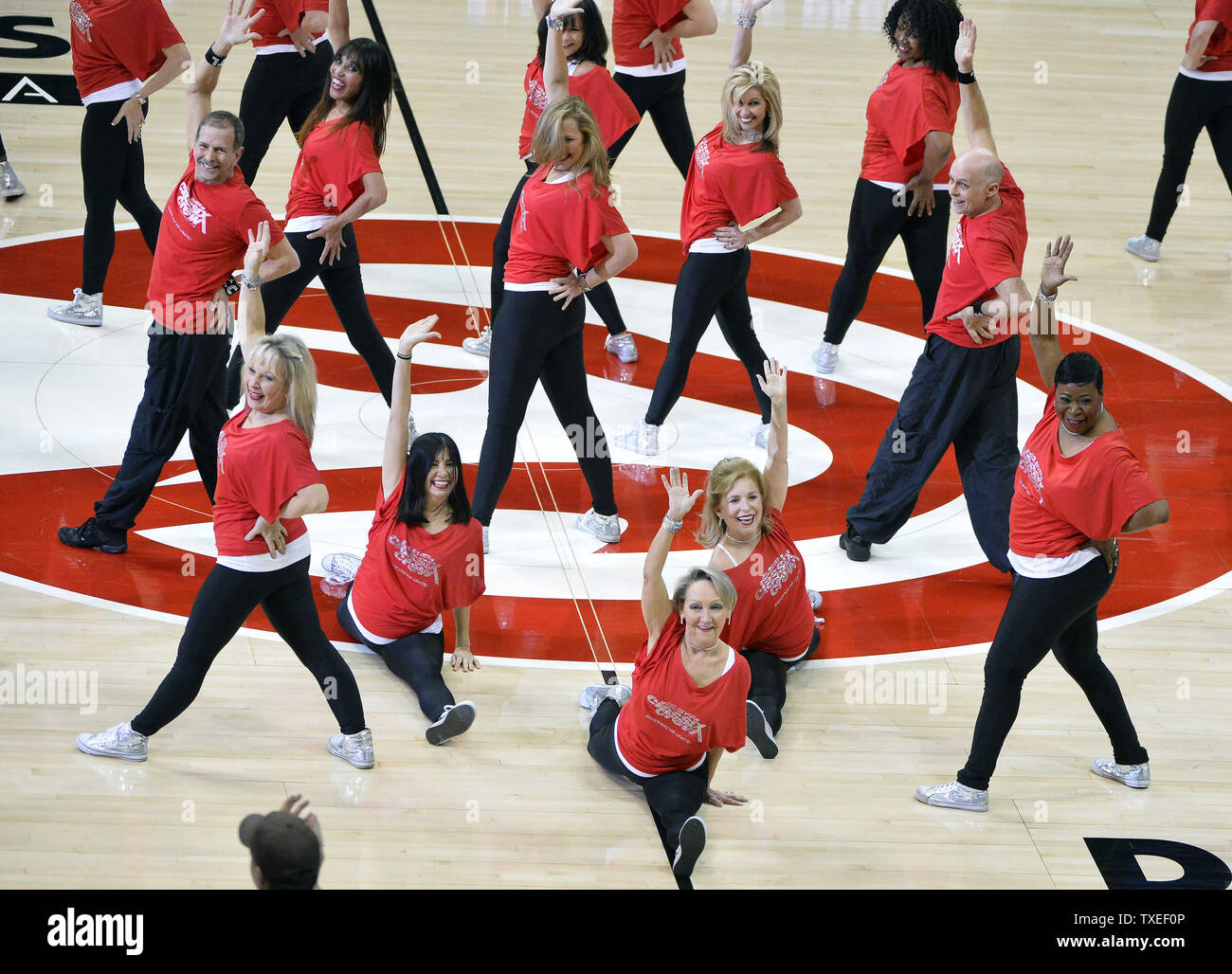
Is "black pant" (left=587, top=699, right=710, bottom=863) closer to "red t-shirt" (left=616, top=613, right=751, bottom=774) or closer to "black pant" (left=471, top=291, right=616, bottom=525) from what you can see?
"red t-shirt" (left=616, top=613, right=751, bottom=774)

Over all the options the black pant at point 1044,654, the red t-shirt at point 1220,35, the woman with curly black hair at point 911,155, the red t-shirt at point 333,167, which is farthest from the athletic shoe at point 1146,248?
the red t-shirt at point 333,167

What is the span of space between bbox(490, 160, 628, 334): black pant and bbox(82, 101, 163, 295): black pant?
1.54 metres

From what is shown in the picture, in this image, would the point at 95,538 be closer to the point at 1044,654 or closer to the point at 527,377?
the point at 527,377

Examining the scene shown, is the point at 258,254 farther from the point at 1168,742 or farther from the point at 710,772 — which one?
the point at 1168,742

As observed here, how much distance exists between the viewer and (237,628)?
16.1ft

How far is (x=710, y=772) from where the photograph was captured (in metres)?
4.95

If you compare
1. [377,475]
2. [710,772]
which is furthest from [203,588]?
[377,475]

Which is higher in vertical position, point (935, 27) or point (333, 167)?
point (935, 27)

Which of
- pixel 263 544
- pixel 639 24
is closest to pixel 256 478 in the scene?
pixel 263 544

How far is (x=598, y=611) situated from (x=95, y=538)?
1.89 m

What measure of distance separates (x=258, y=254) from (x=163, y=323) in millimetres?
616

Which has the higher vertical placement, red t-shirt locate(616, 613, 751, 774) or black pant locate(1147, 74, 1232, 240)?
black pant locate(1147, 74, 1232, 240)

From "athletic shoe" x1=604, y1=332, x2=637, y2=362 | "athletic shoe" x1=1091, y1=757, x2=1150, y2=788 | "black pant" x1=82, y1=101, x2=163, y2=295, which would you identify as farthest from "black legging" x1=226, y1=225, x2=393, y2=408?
"athletic shoe" x1=1091, y1=757, x2=1150, y2=788

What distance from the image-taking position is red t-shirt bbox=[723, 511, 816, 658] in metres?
5.32
